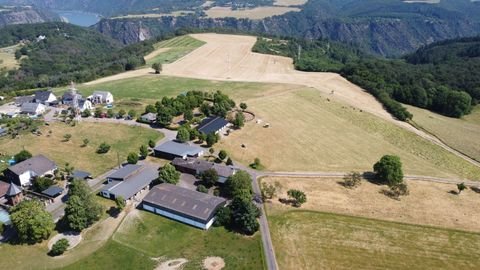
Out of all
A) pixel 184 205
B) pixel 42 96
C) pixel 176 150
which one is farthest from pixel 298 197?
pixel 42 96

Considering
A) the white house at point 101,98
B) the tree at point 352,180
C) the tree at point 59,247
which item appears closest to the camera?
the tree at point 59,247

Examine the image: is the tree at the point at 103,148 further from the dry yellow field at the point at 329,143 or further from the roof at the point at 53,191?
the dry yellow field at the point at 329,143

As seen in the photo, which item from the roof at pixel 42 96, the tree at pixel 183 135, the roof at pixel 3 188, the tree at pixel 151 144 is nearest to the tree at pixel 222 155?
the tree at pixel 183 135

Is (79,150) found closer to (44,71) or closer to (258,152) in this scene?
(258,152)

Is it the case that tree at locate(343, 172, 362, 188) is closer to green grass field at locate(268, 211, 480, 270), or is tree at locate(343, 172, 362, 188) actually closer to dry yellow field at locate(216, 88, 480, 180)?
dry yellow field at locate(216, 88, 480, 180)

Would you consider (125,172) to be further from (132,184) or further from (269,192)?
(269,192)

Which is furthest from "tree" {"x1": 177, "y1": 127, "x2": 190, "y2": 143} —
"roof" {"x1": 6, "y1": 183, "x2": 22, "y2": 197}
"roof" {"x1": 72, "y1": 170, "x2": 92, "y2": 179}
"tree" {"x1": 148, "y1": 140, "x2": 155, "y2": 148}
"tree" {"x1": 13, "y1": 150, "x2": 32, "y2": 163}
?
"roof" {"x1": 6, "y1": 183, "x2": 22, "y2": 197}
